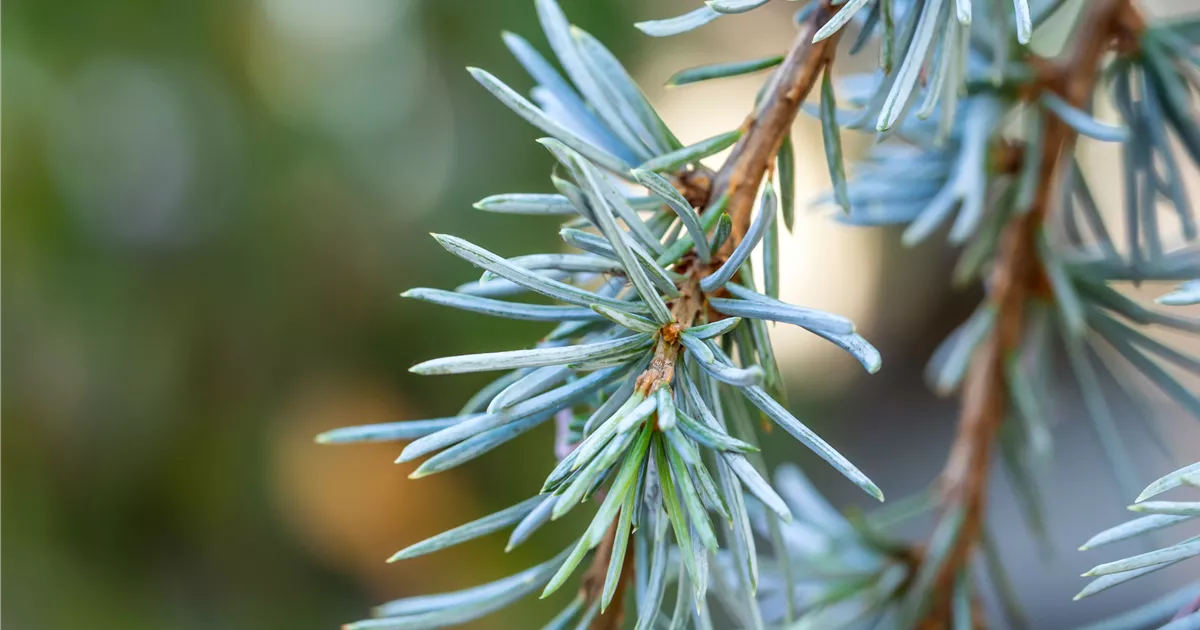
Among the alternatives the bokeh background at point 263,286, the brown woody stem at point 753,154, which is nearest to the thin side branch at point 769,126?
the brown woody stem at point 753,154

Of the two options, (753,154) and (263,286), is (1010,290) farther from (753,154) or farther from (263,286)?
(263,286)

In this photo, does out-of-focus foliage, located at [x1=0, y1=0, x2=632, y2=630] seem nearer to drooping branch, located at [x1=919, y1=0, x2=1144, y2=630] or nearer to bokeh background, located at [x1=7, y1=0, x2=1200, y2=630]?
bokeh background, located at [x1=7, y1=0, x2=1200, y2=630]

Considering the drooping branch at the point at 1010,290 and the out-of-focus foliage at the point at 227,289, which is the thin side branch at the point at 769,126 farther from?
the out-of-focus foliage at the point at 227,289

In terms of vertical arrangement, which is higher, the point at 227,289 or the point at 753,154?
the point at 227,289

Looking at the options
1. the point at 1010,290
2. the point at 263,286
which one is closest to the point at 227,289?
the point at 263,286

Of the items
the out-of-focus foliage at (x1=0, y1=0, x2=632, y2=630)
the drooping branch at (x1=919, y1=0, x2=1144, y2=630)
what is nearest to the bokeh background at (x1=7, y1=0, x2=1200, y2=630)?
the out-of-focus foliage at (x1=0, y1=0, x2=632, y2=630)

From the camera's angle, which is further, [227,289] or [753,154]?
[227,289]
